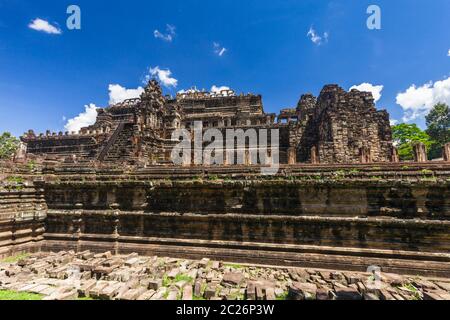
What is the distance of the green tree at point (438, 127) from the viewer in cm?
3819

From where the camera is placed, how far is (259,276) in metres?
6.73

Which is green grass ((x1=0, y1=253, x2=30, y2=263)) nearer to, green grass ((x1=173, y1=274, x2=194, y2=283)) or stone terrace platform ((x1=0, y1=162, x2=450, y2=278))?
stone terrace platform ((x1=0, y1=162, x2=450, y2=278))

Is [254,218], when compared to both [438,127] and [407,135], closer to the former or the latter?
[407,135]

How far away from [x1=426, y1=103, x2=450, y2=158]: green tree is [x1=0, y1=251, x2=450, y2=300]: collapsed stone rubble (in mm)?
44253

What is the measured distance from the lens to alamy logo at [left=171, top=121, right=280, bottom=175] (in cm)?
2561

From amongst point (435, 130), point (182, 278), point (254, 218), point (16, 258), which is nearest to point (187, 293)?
point (182, 278)

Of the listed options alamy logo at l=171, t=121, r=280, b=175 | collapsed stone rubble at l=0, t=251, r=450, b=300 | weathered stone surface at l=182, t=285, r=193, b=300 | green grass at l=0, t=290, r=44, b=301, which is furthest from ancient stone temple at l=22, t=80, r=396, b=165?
green grass at l=0, t=290, r=44, b=301

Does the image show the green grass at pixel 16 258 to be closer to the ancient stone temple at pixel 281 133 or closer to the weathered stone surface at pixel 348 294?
the ancient stone temple at pixel 281 133

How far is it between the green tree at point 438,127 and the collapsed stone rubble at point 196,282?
4425 centimetres

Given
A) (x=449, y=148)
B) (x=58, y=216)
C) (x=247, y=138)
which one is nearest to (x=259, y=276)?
(x=58, y=216)

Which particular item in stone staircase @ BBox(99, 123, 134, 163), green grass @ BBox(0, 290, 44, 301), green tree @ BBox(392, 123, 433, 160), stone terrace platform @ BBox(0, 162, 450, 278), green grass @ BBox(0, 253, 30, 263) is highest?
green tree @ BBox(392, 123, 433, 160)

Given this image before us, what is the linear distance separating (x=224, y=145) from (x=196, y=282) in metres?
22.5
